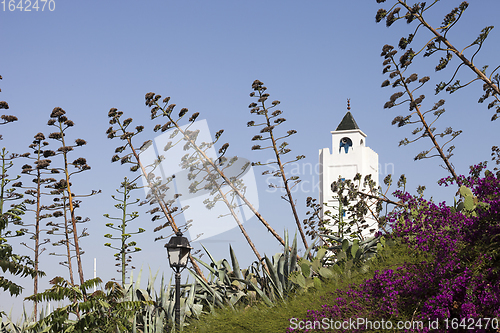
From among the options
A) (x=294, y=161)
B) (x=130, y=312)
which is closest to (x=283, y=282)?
(x=130, y=312)

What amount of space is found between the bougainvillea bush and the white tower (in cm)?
2753

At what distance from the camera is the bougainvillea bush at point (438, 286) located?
4.48m

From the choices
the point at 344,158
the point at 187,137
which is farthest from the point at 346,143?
the point at 187,137

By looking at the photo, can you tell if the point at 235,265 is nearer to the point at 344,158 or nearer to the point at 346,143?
the point at 344,158

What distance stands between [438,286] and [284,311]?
72.0 inches

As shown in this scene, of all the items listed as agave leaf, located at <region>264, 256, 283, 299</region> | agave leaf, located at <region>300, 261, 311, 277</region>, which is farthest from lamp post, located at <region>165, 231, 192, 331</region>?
agave leaf, located at <region>300, 261, 311, 277</region>

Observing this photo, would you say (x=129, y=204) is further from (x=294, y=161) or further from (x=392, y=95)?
(x=392, y=95)

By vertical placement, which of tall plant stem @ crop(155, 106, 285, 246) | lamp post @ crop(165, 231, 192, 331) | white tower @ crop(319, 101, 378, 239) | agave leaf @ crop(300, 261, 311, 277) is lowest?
agave leaf @ crop(300, 261, 311, 277)

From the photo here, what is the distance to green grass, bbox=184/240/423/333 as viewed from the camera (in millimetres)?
5555

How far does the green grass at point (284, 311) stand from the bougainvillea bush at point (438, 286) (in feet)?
0.81

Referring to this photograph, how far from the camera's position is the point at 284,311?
5.75 metres

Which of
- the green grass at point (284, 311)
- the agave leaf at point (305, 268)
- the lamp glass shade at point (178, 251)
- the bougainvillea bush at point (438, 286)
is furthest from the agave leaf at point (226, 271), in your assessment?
the bougainvillea bush at point (438, 286)

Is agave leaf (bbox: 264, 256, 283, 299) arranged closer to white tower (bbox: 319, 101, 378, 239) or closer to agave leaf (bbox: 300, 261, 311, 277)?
agave leaf (bbox: 300, 261, 311, 277)

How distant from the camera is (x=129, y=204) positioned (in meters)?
13.6
